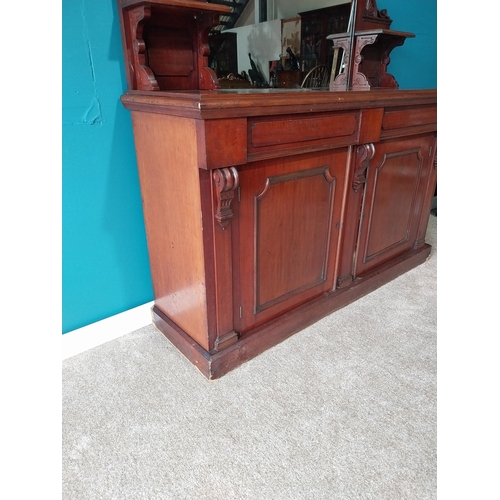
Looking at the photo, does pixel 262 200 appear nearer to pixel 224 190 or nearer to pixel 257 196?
pixel 257 196

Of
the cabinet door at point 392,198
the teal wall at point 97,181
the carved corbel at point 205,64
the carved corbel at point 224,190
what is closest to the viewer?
the carved corbel at point 224,190

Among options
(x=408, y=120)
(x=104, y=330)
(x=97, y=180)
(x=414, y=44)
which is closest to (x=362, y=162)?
(x=408, y=120)

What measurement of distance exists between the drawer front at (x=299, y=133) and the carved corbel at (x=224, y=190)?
92 mm

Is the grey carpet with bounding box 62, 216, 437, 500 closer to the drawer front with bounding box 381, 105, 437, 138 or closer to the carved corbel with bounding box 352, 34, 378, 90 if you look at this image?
the drawer front with bounding box 381, 105, 437, 138

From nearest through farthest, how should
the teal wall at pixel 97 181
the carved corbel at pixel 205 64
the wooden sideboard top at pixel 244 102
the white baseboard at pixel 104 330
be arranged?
the wooden sideboard top at pixel 244 102 < the teal wall at pixel 97 181 < the carved corbel at pixel 205 64 < the white baseboard at pixel 104 330

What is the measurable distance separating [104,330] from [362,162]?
1288mm

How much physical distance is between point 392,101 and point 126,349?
151 centimetres

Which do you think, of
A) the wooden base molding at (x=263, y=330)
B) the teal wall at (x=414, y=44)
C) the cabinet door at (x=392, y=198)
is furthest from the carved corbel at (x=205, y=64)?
the teal wall at (x=414, y=44)

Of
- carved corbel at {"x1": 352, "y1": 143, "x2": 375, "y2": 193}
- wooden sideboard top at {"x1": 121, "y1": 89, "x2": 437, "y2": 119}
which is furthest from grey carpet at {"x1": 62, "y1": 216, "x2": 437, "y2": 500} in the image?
wooden sideboard top at {"x1": 121, "y1": 89, "x2": 437, "y2": 119}

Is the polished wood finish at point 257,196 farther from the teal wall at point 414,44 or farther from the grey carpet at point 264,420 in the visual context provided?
the teal wall at point 414,44

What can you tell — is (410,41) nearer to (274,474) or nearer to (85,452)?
(274,474)

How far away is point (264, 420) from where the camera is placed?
50.1 inches

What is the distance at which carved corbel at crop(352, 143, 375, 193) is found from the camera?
1570mm

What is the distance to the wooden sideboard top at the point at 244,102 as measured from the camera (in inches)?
40.6
